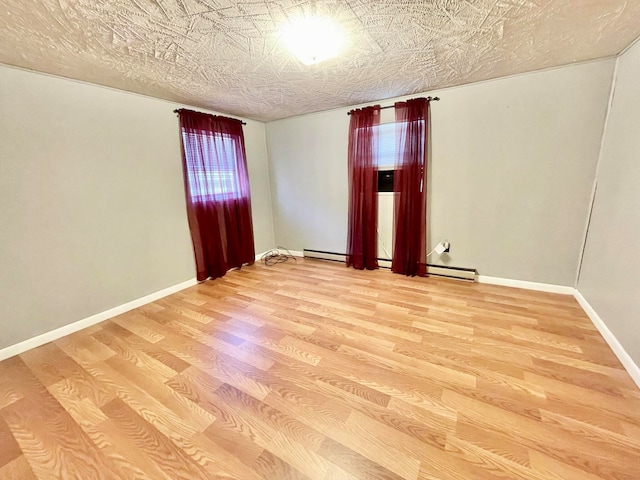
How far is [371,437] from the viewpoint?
1.29 metres

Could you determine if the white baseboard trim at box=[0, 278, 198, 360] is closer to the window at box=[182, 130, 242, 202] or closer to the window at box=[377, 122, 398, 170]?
the window at box=[182, 130, 242, 202]

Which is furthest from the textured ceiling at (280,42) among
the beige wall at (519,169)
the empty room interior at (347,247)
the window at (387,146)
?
the window at (387,146)

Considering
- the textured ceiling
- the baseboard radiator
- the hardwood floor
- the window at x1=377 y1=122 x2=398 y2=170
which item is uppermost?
the textured ceiling

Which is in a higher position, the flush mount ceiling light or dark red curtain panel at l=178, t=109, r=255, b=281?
the flush mount ceiling light

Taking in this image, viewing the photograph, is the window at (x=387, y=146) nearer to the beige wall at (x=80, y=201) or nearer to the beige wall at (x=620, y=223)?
the beige wall at (x=620, y=223)

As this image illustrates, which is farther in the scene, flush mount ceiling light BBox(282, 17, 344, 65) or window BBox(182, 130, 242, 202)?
window BBox(182, 130, 242, 202)

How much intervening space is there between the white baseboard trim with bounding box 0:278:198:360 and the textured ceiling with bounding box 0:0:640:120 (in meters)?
2.15

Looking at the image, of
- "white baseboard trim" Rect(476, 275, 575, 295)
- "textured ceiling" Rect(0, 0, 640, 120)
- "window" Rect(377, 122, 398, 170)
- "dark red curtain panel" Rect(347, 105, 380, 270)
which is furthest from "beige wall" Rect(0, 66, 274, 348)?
"white baseboard trim" Rect(476, 275, 575, 295)

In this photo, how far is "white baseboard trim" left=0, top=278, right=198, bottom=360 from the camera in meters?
2.08

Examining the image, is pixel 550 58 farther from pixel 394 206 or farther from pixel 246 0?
pixel 246 0

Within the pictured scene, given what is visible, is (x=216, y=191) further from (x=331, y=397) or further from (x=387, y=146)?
(x=331, y=397)

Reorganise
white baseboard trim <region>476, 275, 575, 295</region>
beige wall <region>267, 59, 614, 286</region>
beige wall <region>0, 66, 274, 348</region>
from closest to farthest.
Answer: beige wall <region>0, 66, 274, 348</region>
beige wall <region>267, 59, 614, 286</region>
white baseboard trim <region>476, 275, 575, 295</region>

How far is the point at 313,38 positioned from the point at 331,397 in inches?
92.7

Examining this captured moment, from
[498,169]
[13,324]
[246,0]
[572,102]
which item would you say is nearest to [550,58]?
[572,102]
